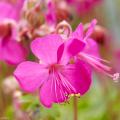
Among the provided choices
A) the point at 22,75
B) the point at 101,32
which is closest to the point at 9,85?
the point at 101,32

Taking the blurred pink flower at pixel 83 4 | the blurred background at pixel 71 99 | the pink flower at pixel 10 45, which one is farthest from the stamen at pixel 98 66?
the blurred pink flower at pixel 83 4

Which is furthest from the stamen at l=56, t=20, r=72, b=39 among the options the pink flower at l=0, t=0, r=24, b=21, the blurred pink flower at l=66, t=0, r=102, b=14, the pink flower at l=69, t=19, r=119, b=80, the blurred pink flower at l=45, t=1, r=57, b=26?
the blurred pink flower at l=66, t=0, r=102, b=14

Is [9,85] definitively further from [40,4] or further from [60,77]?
[60,77]

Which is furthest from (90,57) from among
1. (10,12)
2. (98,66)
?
(10,12)

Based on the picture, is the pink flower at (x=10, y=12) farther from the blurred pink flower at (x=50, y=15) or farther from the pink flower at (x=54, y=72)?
the pink flower at (x=54, y=72)

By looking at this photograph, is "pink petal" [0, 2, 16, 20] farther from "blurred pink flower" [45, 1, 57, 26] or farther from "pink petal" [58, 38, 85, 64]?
"pink petal" [58, 38, 85, 64]

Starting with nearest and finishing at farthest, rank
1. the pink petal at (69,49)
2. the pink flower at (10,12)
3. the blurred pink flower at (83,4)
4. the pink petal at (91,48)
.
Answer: the pink petal at (69,49)
the pink petal at (91,48)
the pink flower at (10,12)
the blurred pink flower at (83,4)
